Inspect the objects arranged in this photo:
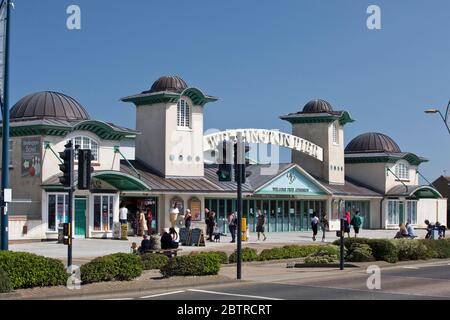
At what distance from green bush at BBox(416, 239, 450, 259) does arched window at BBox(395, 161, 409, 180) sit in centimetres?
3058

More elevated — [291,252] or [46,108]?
[46,108]

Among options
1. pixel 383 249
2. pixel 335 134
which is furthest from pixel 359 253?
pixel 335 134

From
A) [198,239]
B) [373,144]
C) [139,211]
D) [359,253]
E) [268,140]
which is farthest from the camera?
[373,144]

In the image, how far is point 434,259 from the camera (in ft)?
93.4

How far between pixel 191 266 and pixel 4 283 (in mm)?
5509

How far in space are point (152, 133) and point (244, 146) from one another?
24.3 meters

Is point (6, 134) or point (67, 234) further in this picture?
point (6, 134)

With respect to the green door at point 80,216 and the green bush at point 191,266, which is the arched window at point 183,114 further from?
the green bush at point 191,266

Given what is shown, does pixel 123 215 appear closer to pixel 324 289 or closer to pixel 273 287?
pixel 273 287

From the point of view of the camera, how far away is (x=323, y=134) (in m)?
55.1

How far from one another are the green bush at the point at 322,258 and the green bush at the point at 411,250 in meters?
2.49

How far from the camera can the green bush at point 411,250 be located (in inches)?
1060

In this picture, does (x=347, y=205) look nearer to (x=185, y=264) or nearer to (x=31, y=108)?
(x=31, y=108)

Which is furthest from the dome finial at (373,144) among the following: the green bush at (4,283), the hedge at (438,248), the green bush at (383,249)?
the green bush at (4,283)
